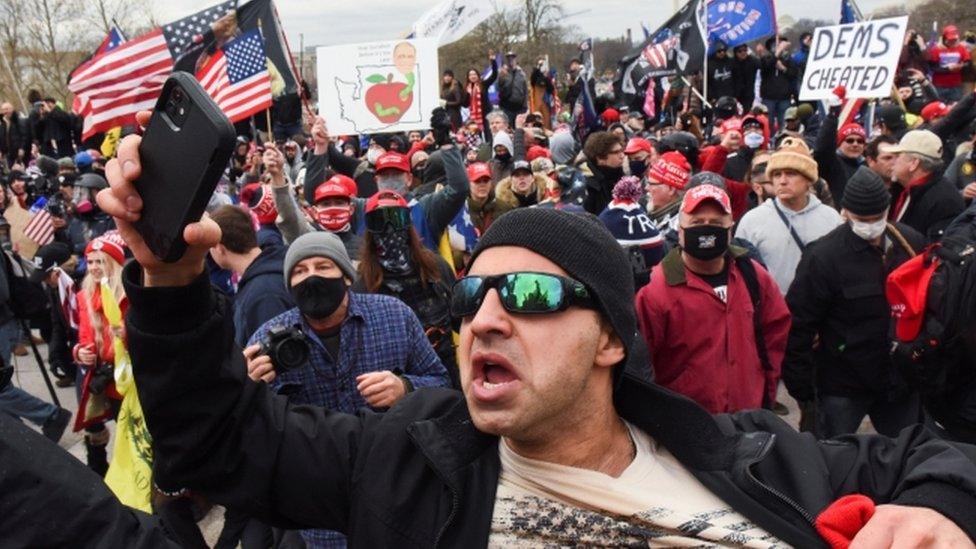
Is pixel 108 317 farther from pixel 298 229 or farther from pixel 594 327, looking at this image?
pixel 594 327

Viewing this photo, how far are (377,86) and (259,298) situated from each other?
16.1ft

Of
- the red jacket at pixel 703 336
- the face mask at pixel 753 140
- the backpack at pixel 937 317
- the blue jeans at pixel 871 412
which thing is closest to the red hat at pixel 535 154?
the face mask at pixel 753 140

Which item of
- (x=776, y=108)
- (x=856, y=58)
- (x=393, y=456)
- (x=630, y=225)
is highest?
(x=393, y=456)

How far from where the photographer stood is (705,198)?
13.4ft

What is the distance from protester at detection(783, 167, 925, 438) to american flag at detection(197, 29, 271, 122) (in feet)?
15.1

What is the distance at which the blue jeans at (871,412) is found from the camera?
477 centimetres

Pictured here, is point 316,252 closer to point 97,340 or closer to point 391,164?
point 97,340

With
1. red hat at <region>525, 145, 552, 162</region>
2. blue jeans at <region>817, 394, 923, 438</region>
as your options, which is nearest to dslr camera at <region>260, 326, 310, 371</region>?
blue jeans at <region>817, 394, 923, 438</region>

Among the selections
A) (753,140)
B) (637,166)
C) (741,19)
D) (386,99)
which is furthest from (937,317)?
(741,19)

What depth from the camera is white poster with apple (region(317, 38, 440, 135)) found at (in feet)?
28.5

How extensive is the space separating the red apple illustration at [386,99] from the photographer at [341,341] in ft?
16.4

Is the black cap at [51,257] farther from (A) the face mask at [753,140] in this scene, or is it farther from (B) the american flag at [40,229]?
(A) the face mask at [753,140]

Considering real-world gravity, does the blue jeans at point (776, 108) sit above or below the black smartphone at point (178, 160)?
below

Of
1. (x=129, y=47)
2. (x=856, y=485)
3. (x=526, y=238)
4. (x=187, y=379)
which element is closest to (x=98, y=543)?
(x=187, y=379)
